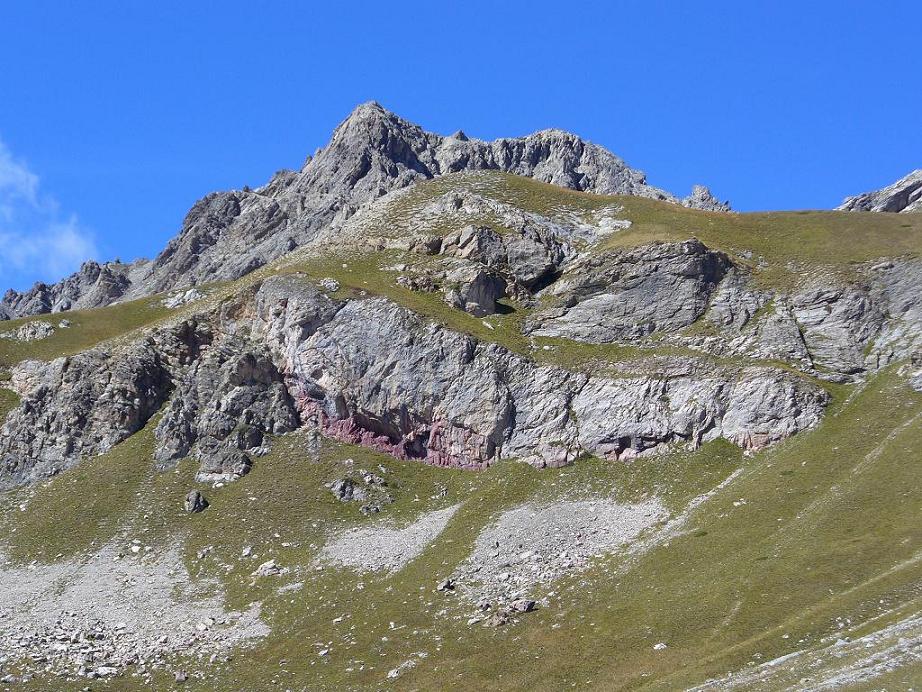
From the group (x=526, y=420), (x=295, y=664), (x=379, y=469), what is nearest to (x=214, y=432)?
(x=379, y=469)

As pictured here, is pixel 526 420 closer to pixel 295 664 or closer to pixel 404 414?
pixel 404 414

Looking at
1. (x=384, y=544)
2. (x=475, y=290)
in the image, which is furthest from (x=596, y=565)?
(x=475, y=290)

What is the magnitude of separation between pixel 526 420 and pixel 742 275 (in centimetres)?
3027

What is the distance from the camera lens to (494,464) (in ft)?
237

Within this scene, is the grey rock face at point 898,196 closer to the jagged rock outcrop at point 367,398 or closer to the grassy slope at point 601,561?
the grassy slope at point 601,561

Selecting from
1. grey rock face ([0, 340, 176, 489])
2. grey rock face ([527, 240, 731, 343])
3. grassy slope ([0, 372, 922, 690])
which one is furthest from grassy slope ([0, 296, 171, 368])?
grey rock face ([527, 240, 731, 343])

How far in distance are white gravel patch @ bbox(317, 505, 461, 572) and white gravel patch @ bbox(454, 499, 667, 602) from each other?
531 centimetres

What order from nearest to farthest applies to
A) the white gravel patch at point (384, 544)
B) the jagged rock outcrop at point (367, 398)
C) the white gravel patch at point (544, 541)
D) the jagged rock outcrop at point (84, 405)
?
the white gravel patch at point (544, 541) → the white gravel patch at point (384, 544) → the jagged rock outcrop at point (367, 398) → the jagged rock outcrop at point (84, 405)

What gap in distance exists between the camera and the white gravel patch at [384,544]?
58.6m

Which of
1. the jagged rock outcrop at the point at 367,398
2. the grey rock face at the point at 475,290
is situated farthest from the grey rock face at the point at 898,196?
the jagged rock outcrop at the point at 367,398

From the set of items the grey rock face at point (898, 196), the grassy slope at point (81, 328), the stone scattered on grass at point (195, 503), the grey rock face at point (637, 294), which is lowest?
the stone scattered on grass at point (195, 503)

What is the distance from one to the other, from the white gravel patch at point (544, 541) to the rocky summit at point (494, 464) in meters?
0.29

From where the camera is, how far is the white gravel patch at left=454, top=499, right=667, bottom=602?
51.3m

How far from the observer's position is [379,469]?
73062 millimetres
